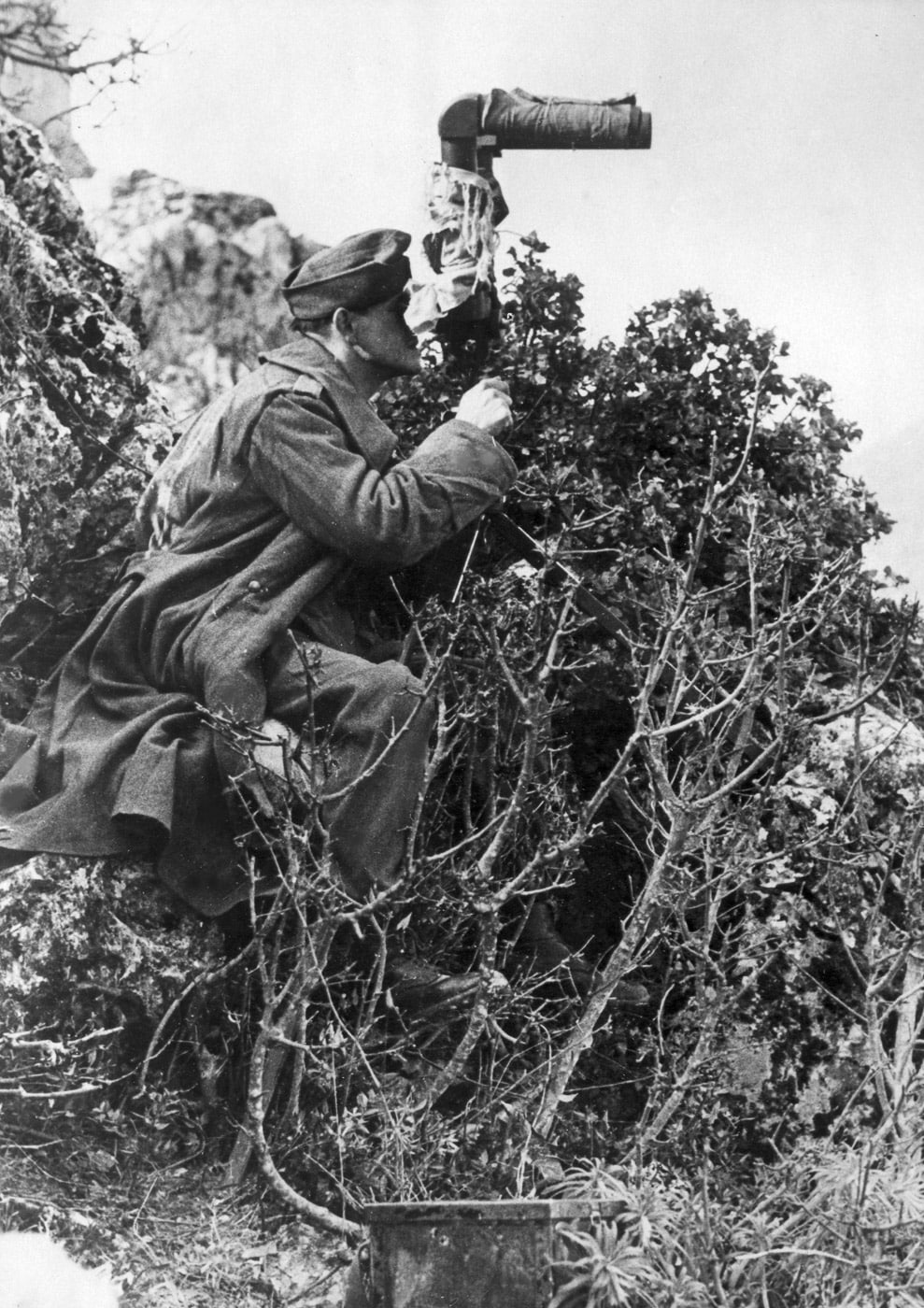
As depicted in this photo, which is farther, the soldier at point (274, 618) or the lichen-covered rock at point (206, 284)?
the lichen-covered rock at point (206, 284)

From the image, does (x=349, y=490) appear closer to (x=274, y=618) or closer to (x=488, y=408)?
A: (x=274, y=618)

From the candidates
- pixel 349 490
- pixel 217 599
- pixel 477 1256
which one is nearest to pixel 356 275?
pixel 349 490

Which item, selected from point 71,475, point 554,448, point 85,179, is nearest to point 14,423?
point 71,475

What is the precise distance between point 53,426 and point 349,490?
3.87 feet

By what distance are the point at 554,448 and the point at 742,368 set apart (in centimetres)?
70

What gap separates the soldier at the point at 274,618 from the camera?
4.14 meters

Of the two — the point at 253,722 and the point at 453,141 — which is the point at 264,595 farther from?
the point at 453,141

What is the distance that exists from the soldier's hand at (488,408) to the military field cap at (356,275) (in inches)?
14.0

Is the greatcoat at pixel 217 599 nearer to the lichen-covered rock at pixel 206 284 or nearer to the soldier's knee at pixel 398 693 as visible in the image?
the soldier's knee at pixel 398 693

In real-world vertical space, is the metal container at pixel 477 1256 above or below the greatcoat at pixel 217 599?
below

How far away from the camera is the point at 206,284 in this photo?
6.87 m

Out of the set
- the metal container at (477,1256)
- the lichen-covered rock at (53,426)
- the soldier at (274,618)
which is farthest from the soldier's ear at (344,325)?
the metal container at (477,1256)

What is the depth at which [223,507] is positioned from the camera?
4496 millimetres

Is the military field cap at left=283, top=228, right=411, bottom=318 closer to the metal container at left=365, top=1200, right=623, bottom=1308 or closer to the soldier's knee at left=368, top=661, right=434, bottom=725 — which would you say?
the soldier's knee at left=368, top=661, right=434, bottom=725
